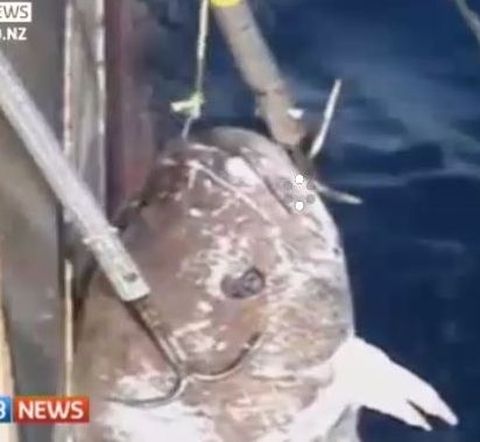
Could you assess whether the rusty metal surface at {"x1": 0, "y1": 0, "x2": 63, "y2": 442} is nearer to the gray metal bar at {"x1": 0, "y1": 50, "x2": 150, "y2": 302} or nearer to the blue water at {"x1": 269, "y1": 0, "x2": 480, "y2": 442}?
the gray metal bar at {"x1": 0, "y1": 50, "x2": 150, "y2": 302}

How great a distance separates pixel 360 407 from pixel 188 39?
49cm

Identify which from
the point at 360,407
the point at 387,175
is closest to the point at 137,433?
the point at 360,407

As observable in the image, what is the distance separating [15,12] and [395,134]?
464 mm

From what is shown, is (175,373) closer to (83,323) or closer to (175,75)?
(83,323)

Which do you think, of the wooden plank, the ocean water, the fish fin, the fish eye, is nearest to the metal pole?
the ocean water

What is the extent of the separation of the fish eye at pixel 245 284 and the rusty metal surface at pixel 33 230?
0.21 meters

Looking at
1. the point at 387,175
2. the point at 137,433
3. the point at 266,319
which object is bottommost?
the point at 137,433

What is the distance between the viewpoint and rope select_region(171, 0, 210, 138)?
2.16 metres

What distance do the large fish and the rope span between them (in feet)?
0.09

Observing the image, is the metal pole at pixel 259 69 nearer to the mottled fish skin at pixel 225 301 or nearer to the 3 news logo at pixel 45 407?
the mottled fish skin at pixel 225 301

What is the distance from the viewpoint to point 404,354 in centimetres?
226

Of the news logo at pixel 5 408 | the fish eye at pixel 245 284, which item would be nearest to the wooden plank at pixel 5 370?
the news logo at pixel 5 408

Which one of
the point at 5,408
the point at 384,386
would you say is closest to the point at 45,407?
the point at 5,408

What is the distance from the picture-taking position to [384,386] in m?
2.25
